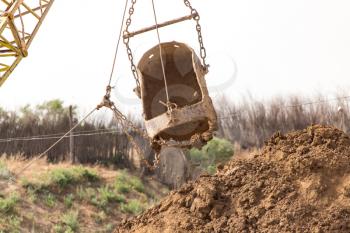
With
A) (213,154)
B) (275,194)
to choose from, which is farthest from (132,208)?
(275,194)

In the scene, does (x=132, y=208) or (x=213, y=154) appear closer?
(x=132, y=208)

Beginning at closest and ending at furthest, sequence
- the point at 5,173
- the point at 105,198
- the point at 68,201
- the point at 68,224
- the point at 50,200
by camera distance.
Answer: the point at 68,224
the point at 50,200
the point at 68,201
the point at 5,173
the point at 105,198

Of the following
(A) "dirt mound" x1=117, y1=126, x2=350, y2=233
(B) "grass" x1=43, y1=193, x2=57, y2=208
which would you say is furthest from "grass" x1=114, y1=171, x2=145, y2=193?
(A) "dirt mound" x1=117, y1=126, x2=350, y2=233

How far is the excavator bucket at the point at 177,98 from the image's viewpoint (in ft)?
24.3

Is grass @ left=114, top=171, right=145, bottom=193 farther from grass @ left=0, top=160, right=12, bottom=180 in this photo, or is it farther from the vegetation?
grass @ left=0, top=160, right=12, bottom=180

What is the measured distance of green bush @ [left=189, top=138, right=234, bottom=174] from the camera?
20.5m

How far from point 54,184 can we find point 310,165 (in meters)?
12.4

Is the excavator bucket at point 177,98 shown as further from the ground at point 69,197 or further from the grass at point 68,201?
the grass at point 68,201

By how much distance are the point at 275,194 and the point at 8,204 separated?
10.7 metres

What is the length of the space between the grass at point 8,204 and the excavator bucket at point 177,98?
774 centimetres

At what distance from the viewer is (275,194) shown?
21.3 ft

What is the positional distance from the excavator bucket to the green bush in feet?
35.9

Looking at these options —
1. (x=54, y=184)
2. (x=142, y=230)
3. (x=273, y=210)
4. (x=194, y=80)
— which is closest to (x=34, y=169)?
(x=54, y=184)

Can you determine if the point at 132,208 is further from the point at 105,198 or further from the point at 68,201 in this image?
the point at 68,201
